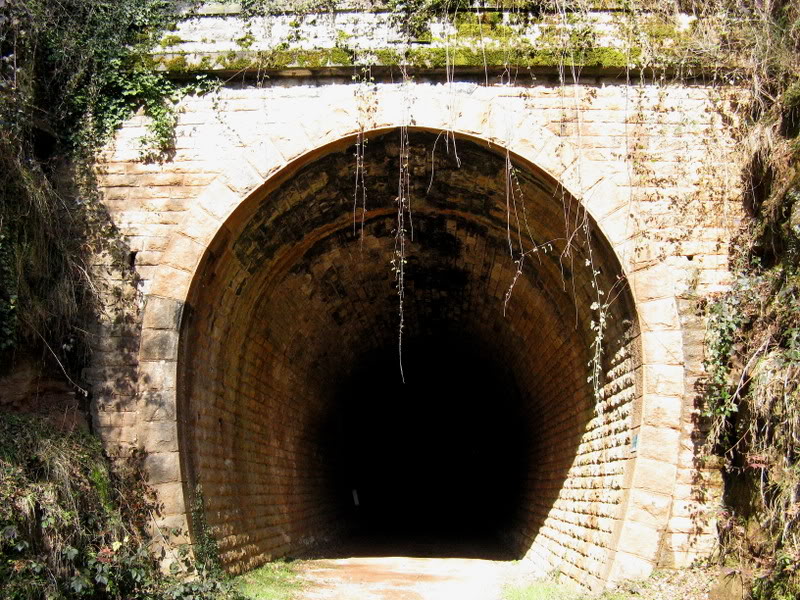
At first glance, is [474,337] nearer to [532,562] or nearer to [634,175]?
[532,562]

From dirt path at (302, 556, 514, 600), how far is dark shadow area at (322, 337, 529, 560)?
3.61 feet

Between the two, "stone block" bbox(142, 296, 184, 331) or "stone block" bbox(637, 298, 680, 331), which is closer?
"stone block" bbox(637, 298, 680, 331)

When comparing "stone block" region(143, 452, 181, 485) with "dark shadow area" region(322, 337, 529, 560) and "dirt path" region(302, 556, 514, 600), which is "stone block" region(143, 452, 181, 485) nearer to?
"dirt path" region(302, 556, 514, 600)

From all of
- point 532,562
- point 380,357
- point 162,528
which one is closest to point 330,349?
point 380,357

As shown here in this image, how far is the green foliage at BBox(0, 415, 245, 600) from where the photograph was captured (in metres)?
5.78

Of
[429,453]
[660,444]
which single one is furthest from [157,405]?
[429,453]

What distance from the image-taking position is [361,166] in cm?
812

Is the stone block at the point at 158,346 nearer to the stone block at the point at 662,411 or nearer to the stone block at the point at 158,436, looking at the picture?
the stone block at the point at 158,436

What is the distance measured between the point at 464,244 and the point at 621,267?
9.48ft

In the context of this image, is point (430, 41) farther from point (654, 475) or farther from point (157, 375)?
point (654, 475)

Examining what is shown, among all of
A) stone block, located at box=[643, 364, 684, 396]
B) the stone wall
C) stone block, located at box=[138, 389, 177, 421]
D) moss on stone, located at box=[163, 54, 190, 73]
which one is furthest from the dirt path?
moss on stone, located at box=[163, 54, 190, 73]

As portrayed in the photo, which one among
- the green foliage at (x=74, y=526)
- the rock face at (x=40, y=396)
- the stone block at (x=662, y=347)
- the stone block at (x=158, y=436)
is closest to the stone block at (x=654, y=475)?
the stone block at (x=662, y=347)

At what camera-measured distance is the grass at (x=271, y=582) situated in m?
7.29

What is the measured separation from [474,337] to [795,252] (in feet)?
21.3
